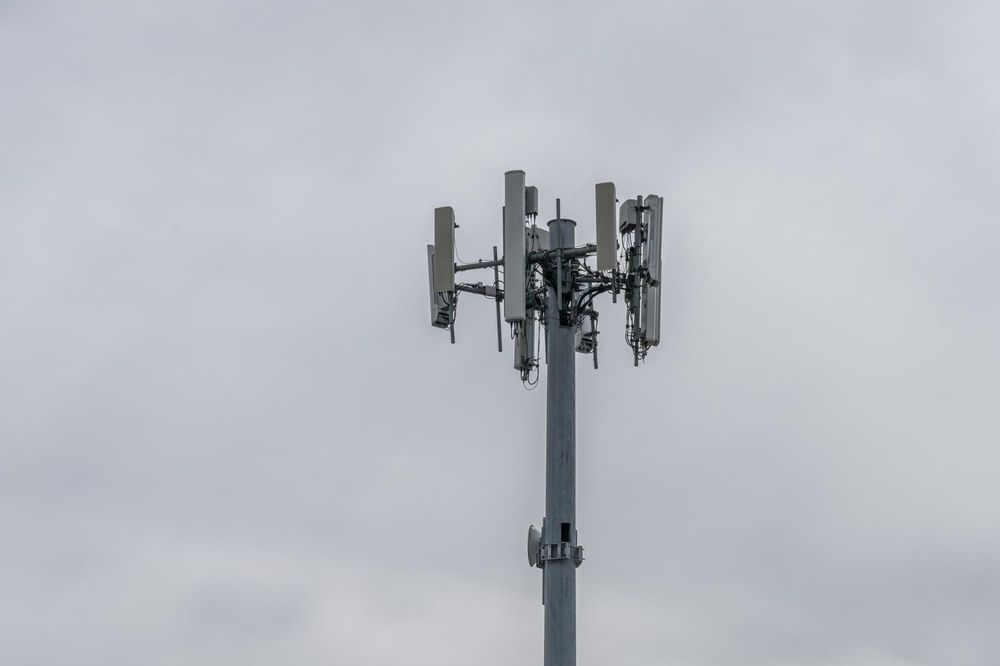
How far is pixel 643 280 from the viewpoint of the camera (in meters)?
40.9

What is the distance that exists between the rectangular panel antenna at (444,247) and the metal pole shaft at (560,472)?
7.14ft

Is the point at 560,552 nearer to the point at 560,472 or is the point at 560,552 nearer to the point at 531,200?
the point at 560,472

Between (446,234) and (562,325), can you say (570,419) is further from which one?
(446,234)

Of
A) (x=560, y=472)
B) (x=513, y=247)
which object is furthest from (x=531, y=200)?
(x=560, y=472)

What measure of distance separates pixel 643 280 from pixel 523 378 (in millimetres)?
3902

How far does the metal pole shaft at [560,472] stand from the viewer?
39.6 metres

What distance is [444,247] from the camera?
41.8 meters

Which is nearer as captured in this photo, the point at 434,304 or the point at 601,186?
the point at 601,186

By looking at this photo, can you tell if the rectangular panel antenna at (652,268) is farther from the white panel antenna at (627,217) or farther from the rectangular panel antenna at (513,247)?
the rectangular panel antenna at (513,247)

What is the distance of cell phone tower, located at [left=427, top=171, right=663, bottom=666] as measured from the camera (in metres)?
39.8

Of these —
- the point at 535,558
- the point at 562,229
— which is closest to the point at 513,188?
the point at 562,229

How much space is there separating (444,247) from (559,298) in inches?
111

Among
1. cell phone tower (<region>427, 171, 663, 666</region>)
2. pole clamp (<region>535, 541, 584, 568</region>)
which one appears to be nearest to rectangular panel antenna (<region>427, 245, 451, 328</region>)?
cell phone tower (<region>427, 171, 663, 666</region>)

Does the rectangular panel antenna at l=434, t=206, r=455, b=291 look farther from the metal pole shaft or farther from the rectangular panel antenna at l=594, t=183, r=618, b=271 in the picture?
the rectangular panel antenna at l=594, t=183, r=618, b=271
